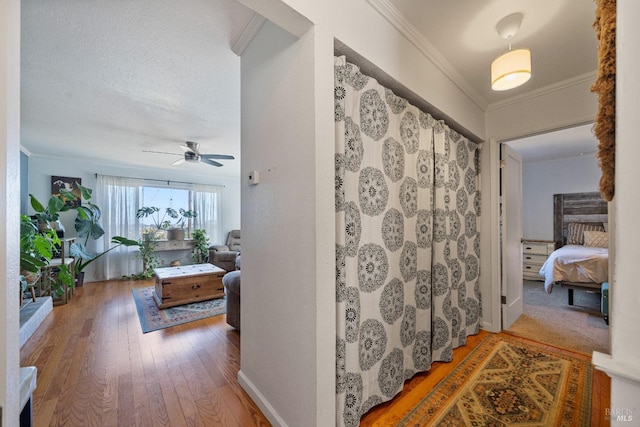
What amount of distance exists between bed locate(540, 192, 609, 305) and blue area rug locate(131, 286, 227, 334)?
457 centimetres

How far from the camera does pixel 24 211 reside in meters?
4.00

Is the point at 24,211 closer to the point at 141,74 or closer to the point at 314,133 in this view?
the point at 141,74

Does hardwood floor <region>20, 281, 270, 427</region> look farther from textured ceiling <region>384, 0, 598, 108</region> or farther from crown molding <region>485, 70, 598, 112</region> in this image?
crown molding <region>485, 70, 598, 112</region>

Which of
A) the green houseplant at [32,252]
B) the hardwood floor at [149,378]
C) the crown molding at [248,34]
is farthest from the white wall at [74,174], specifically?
the crown molding at [248,34]

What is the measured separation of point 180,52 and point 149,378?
2.45 meters

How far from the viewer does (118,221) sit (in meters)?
5.15

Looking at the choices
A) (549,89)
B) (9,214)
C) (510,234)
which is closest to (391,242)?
(9,214)

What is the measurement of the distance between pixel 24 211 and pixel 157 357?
13.4 feet

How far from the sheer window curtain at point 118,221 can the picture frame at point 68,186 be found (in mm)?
280

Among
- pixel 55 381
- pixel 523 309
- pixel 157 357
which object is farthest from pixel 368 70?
pixel 523 309

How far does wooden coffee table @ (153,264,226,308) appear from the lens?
3.28 m

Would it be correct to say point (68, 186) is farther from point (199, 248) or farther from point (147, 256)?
point (199, 248)

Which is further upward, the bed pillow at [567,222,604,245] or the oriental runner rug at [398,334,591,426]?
the bed pillow at [567,222,604,245]

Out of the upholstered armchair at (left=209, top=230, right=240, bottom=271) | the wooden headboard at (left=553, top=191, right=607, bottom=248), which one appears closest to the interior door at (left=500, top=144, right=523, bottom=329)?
the wooden headboard at (left=553, top=191, right=607, bottom=248)
